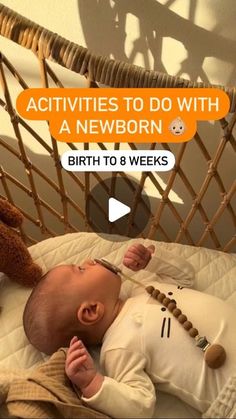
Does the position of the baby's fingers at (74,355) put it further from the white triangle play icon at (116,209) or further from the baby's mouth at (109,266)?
the white triangle play icon at (116,209)

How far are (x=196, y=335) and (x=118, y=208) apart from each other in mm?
306

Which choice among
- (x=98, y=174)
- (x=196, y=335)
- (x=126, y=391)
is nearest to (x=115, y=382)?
(x=126, y=391)

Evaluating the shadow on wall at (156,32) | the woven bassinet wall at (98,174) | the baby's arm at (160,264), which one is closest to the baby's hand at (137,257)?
the baby's arm at (160,264)

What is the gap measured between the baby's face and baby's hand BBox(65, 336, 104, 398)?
0.08m

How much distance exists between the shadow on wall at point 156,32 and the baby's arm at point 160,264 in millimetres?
287

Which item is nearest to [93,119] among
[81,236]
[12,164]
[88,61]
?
[88,61]

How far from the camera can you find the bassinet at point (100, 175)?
677 millimetres

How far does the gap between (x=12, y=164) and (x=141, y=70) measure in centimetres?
45

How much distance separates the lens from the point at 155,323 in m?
0.74

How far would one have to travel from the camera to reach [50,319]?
0.74 m

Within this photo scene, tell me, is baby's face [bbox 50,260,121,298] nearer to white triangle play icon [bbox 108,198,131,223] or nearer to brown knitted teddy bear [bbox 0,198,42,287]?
brown knitted teddy bear [bbox 0,198,42,287]

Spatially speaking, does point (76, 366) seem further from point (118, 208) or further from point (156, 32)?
point (156, 32)

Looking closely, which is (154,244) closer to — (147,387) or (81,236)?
(81,236)

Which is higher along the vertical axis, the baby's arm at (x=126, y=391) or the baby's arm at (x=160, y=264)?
the baby's arm at (x=160, y=264)
